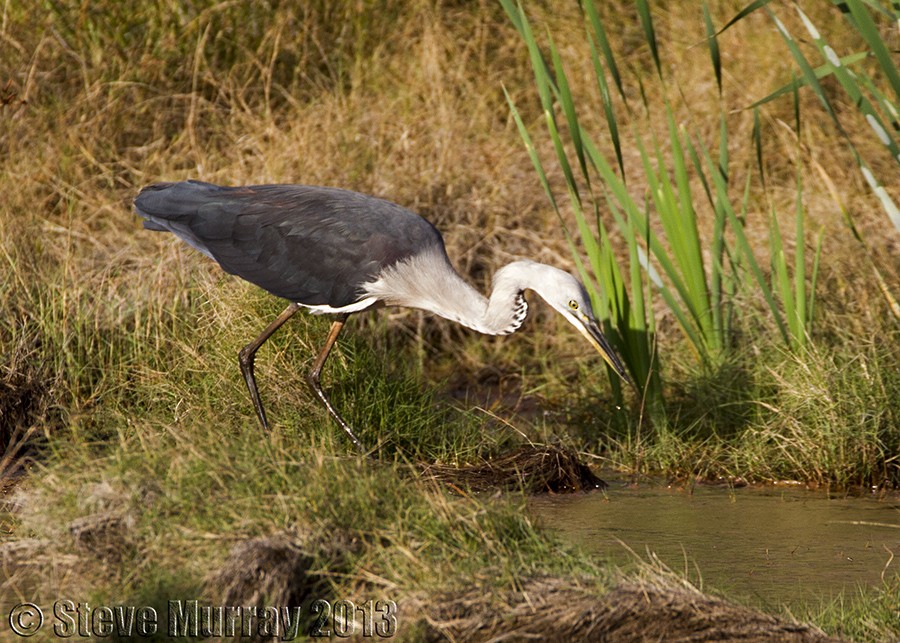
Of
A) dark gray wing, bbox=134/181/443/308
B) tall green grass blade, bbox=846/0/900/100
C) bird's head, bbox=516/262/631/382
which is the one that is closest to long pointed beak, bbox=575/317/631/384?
bird's head, bbox=516/262/631/382

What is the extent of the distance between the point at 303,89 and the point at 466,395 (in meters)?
3.01

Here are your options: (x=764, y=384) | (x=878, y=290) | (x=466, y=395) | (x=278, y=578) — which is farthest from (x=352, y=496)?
(x=878, y=290)

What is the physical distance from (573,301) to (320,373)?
118 centimetres

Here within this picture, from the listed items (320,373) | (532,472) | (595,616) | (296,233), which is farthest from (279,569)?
(296,233)

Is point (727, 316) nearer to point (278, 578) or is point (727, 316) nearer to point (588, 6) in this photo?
point (588, 6)

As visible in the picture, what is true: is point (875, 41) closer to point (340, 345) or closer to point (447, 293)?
point (447, 293)

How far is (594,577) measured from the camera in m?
3.29

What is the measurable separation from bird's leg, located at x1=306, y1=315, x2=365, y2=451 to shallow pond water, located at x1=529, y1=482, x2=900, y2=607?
83 centimetres

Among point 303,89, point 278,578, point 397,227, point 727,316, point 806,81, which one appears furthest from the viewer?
point 303,89

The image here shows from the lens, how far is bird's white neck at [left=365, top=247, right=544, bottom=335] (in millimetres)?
5223

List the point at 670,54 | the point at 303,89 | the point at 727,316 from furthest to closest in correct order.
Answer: the point at 670,54
the point at 303,89
the point at 727,316

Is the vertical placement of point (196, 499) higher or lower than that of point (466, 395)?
higher

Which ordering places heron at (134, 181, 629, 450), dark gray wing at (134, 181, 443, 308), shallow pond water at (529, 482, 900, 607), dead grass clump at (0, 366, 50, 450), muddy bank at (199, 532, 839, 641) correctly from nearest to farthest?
muddy bank at (199, 532, 839, 641) < shallow pond water at (529, 482, 900, 607) < heron at (134, 181, 629, 450) < dark gray wing at (134, 181, 443, 308) < dead grass clump at (0, 366, 50, 450)

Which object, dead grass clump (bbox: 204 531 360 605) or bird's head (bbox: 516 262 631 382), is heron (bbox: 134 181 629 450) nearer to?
bird's head (bbox: 516 262 631 382)
